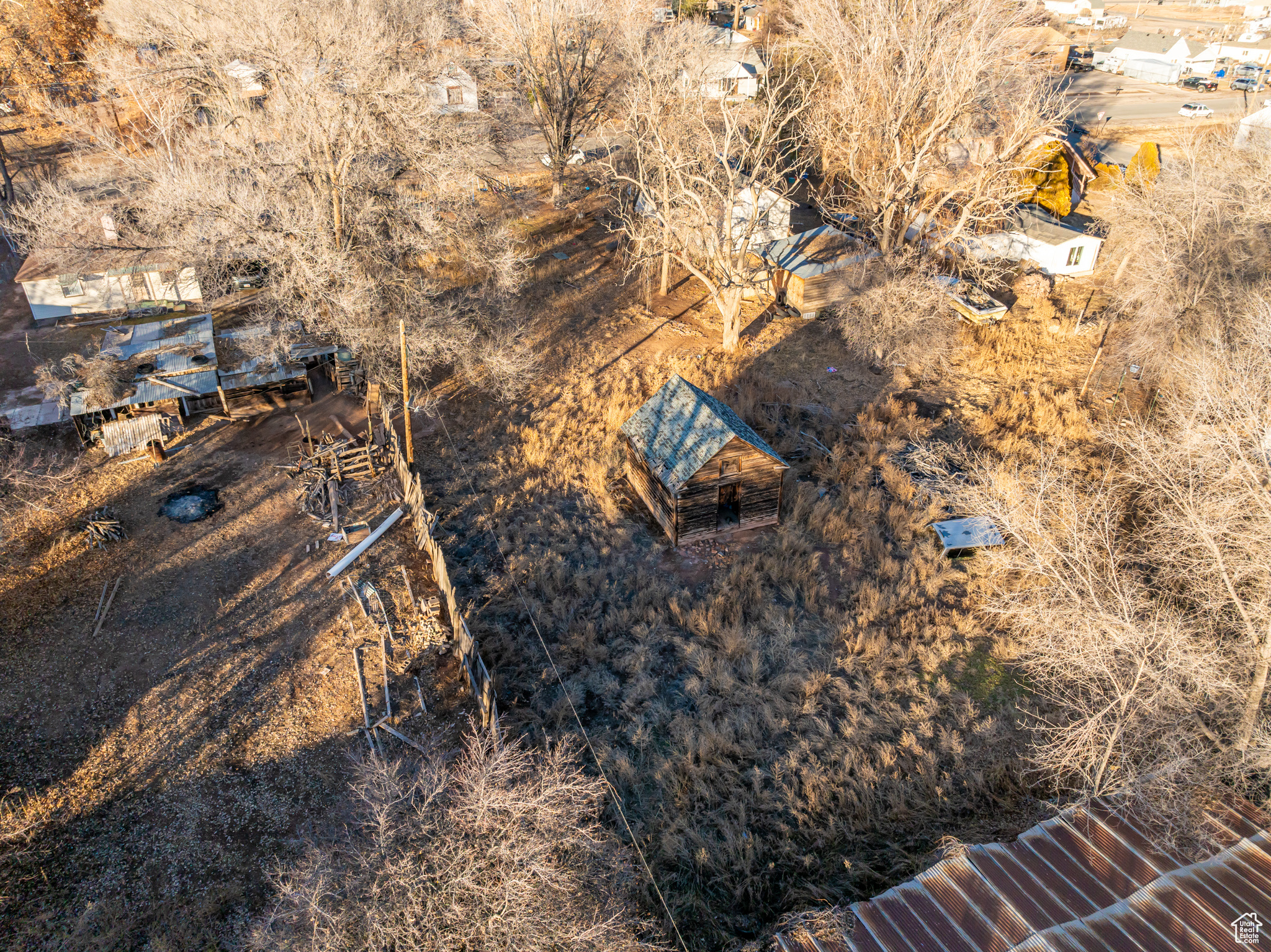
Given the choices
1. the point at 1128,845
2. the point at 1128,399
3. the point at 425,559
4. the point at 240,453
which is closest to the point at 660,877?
the point at 1128,845

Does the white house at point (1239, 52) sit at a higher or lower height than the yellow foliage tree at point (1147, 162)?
higher

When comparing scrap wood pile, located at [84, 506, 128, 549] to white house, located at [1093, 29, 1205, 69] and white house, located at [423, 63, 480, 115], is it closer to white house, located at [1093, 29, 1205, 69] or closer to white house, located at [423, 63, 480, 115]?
white house, located at [423, 63, 480, 115]

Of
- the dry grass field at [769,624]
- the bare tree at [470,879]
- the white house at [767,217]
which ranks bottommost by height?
the dry grass field at [769,624]

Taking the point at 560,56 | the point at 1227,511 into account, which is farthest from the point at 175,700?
the point at 560,56

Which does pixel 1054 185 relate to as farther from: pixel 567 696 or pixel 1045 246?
pixel 567 696

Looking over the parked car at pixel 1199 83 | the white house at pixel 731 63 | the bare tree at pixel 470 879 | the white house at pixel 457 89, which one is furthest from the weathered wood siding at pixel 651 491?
the parked car at pixel 1199 83

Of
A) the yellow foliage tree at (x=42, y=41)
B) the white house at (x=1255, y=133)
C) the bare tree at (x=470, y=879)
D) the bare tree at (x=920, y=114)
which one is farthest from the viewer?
the yellow foliage tree at (x=42, y=41)

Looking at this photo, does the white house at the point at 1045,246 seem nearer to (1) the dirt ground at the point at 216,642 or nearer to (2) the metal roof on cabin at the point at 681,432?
(1) the dirt ground at the point at 216,642

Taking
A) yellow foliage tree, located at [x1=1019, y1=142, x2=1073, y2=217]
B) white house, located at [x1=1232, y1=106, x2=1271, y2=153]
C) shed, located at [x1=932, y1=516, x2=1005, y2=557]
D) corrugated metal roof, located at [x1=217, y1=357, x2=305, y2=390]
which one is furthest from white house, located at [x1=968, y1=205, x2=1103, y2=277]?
corrugated metal roof, located at [x1=217, y1=357, x2=305, y2=390]
